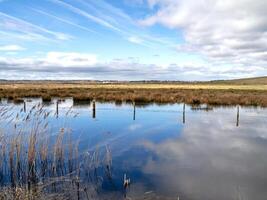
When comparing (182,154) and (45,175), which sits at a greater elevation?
(45,175)

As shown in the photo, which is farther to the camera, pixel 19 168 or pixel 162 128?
pixel 162 128

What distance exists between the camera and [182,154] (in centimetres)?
1367

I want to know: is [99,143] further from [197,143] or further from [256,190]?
[256,190]

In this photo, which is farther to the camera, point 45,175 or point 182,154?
point 182,154

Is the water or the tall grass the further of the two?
the water

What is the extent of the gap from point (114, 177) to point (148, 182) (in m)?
1.06

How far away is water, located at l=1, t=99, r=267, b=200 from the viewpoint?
9297mm

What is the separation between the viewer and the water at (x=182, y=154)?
9.30m

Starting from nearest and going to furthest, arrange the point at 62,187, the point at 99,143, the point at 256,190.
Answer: the point at 62,187 → the point at 256,190 → the point at 99,143

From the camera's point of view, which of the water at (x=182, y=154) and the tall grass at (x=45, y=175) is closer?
the tall grass at (x=45, y=175)

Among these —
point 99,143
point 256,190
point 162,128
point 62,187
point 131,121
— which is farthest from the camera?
point 131,121

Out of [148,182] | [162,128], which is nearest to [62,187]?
[148,182]

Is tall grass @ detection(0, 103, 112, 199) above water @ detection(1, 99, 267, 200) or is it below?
above

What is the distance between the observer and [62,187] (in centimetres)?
877
